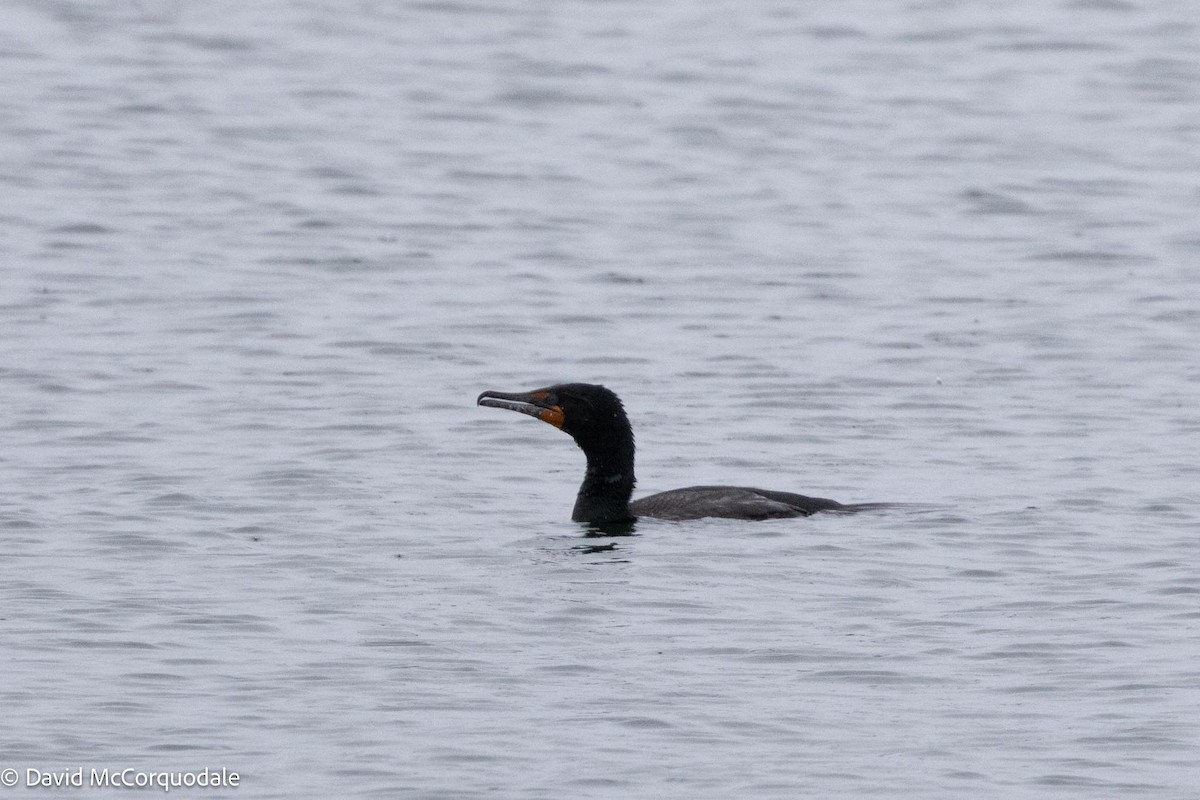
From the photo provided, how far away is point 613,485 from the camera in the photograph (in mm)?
14945

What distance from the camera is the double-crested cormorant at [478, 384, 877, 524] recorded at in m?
14.4

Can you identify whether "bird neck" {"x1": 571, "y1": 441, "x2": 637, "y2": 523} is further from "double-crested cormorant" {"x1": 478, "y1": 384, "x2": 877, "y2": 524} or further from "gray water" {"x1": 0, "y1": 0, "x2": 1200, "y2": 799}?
"gray water" {"x1": 0, "y1": 0, "x2": 1200, "y2": 799}

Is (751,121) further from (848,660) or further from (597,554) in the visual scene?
(848,660)

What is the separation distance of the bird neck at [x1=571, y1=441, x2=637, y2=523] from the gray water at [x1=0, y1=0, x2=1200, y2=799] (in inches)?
12.4

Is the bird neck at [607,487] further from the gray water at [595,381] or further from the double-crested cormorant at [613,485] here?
the gray water at [595,381]

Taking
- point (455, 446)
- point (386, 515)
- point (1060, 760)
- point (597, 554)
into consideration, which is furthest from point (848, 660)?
point (455, 446)

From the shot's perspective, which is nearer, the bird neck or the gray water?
the gray water

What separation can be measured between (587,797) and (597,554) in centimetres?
447

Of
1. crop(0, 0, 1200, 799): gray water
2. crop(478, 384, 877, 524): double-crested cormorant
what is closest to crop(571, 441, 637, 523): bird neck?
crop(478, 384, 877, 524): double-crested cormorant

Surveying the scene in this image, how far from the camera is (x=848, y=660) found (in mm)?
11406

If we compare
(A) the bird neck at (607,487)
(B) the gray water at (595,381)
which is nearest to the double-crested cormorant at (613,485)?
(A) the bird neck at (607,487)

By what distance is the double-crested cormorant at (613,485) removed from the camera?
14414 millimetres

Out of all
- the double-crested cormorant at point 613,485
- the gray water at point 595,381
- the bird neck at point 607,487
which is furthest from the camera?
the bird neck at point 607,487

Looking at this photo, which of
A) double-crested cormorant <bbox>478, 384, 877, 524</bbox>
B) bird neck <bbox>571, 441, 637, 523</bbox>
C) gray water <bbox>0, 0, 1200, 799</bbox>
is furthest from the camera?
bird neck <bbox>571, 441, 637, 523</bbox>
